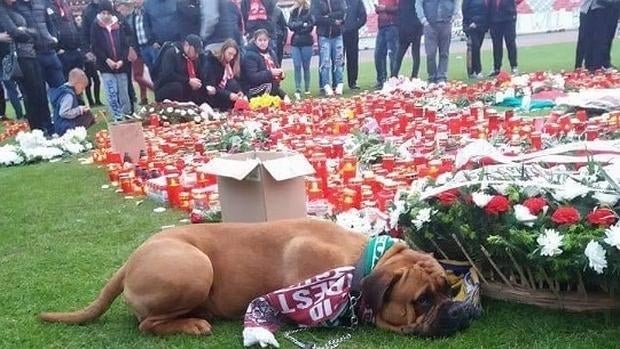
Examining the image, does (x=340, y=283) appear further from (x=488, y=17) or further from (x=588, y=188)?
(x=488, y=17)

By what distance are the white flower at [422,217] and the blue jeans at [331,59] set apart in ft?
41.0

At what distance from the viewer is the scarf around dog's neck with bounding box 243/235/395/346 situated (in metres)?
3.83

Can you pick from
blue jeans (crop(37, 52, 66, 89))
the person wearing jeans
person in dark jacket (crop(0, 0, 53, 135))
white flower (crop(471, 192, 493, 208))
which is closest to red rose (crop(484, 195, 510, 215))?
white flower (crop(471, 192, 493, 208))

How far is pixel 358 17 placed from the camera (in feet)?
57.2

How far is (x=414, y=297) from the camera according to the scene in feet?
11.9

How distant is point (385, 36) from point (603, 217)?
13.6 meters

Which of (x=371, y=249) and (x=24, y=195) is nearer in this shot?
(x=371, y=249)

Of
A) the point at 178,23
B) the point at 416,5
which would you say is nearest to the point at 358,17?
the point at 416,5

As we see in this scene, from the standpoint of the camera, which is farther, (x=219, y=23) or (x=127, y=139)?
(x=219, y=23)

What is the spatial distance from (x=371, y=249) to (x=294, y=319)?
0.55m

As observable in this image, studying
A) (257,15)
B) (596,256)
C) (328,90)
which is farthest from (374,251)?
(257,15)

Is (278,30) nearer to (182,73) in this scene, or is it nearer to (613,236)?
(182,73)

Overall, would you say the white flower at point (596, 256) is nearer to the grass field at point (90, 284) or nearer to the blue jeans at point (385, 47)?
the grass field at point (90, 284)

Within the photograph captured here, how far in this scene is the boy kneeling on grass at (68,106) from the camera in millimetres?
12297
